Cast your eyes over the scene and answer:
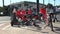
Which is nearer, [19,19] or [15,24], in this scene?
[15,24]

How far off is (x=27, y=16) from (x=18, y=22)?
1115 mm

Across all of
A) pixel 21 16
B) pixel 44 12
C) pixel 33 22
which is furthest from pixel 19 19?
pixel 44 12

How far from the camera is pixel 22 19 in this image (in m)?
20.6

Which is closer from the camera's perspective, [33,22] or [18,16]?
[33,22]

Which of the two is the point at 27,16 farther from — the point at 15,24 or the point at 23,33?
the point at 23,33

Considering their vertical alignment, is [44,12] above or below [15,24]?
above

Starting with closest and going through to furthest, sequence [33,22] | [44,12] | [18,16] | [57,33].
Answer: [57,33]
[44,12]
[33,22]
[18,16]

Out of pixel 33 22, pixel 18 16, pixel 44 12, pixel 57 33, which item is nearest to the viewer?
pixel 57 33

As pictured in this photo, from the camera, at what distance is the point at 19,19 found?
22.0 meters

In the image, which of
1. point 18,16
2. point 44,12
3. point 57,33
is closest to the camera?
point 57,33

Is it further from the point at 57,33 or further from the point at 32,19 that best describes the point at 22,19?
the point at 57,33

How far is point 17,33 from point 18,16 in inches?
278

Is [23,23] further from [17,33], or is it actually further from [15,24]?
[17,33]

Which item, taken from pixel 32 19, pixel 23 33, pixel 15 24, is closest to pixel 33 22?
pixel 32 19
